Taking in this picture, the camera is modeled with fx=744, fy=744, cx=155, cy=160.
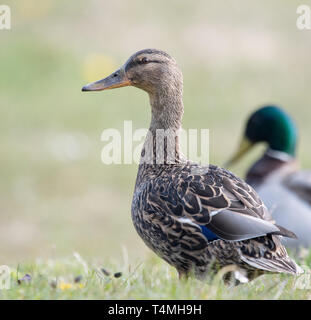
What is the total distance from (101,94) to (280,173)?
238 inches

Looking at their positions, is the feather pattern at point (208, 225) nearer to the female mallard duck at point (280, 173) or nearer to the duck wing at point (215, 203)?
the duck wing at point (215, 203)

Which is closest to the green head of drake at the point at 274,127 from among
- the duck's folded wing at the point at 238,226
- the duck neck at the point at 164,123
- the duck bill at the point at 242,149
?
the duck bill at the point at 242,149

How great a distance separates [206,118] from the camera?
11633mm

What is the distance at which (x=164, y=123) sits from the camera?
414cm

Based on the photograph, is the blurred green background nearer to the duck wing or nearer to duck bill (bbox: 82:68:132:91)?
duck bill (bbox: 82:68:132:91)

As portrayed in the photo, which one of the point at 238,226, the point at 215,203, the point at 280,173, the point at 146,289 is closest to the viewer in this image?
the point at 146,289

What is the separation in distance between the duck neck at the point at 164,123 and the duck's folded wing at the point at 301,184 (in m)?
2.41

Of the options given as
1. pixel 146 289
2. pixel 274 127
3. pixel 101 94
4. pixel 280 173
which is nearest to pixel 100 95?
pixel 101 94

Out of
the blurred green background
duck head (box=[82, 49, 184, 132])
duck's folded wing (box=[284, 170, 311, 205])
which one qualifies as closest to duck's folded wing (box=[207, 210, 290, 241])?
duck head (box=[82, 49, 184, 132])

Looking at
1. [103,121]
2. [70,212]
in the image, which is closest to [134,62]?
[70,212]

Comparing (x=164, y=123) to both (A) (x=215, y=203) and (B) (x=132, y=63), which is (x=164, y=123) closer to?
(B) (x=132, y=63)

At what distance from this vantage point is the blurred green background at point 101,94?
900 centimetres

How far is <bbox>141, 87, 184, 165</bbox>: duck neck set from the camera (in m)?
4.05

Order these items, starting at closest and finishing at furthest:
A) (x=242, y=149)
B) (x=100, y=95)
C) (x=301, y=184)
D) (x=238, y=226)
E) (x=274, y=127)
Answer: (x=238, y=226) → (x=301, y=184) → (x=274, y=127) → (x=242, y=149) → (x=100, y=95)
